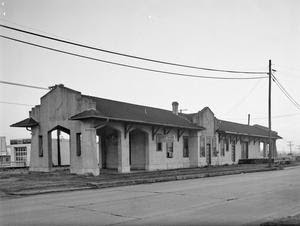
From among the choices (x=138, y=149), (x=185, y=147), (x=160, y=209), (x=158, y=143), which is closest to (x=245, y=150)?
(x=185, y=147)

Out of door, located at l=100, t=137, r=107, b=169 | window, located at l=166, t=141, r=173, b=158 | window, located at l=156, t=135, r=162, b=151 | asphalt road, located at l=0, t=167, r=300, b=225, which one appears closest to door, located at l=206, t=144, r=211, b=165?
window, located at l=166, t=141, r=173, b=158

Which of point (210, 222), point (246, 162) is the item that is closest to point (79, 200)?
point (210, 222)

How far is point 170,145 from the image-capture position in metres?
35.3

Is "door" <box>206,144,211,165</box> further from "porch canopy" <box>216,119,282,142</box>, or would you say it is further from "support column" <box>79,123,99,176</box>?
"support column" <box>79,123,99,176</box>

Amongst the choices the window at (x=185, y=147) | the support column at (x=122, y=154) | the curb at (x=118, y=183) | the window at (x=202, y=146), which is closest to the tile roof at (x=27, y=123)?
the support column at (x=122, y=154)

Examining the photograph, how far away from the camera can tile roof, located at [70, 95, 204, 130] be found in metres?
26.4

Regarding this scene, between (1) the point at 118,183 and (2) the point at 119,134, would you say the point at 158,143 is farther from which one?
(1) the point at 118,183

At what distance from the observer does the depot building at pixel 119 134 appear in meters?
26.9

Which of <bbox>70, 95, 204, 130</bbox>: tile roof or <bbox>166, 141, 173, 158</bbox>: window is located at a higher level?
<bbox>70, 95, 204, 130</bbox>: tile roof

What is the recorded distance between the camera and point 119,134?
95.0ft

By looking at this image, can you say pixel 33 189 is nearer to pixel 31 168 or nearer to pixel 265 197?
pixel 265 197

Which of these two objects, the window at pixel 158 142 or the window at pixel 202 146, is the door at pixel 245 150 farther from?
the window at pixel 158 142

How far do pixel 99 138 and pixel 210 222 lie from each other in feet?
87.9

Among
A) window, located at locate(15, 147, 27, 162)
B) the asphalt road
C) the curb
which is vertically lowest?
window, located at locate(15, 147, 27, 162)
